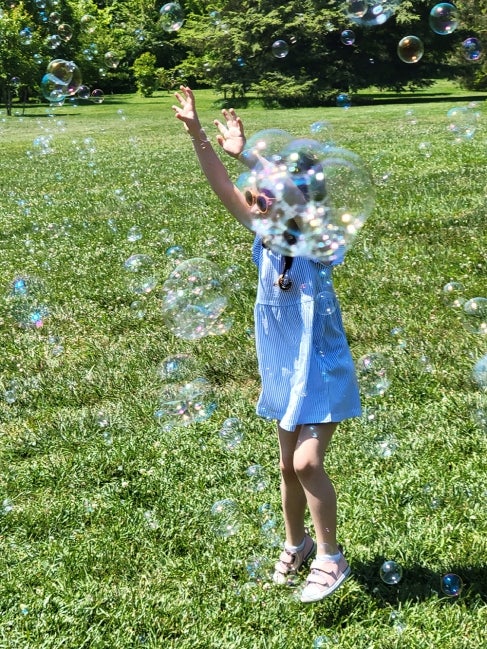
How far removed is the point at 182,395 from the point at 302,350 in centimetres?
164

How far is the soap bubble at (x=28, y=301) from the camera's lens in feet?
18.0

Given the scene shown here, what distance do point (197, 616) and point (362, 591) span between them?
1.98ft

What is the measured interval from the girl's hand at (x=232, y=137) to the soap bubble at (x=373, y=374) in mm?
1545

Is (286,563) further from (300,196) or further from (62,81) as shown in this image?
(62,81)

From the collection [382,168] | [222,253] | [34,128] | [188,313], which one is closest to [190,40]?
[34,128]

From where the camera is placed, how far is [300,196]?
8.32 feet

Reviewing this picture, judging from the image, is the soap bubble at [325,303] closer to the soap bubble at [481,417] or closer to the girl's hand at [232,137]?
the girl's hand at [232,137]

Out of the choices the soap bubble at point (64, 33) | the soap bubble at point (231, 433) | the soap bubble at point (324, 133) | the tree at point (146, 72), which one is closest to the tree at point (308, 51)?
the tree at point (146, 72)

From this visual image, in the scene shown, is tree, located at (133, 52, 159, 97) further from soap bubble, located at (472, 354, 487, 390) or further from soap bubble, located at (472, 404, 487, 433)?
soap bubble, located at (472, 404, 487, 433)

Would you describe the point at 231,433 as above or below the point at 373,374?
below

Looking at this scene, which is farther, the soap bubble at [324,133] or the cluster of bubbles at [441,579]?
the soap bubble at [324,133]

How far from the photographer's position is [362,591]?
2658 millimetres

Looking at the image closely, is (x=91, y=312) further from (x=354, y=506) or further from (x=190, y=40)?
(x=190, y=40)

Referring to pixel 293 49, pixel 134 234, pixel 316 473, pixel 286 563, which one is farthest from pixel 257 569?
pixel 293 49
